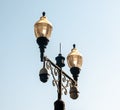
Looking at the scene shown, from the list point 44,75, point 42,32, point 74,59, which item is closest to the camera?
point 44,75

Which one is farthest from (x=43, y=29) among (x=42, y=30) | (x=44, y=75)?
(x=44, y=75)

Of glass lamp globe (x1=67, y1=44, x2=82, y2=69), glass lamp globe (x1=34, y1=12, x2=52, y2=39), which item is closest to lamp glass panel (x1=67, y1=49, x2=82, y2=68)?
glass lamp globe (x1=67, y1=44, x2=82, y2=69)

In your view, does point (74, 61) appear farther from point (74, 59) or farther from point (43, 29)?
point (43, 29)

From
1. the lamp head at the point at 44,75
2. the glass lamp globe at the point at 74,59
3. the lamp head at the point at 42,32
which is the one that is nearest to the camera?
the lamp head at the point at 44,75

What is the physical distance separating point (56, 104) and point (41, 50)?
147 centimetres

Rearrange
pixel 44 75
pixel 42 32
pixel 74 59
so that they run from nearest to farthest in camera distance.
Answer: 1. pixel 44 75
2. pixel 42 32
3. pixel 74 59

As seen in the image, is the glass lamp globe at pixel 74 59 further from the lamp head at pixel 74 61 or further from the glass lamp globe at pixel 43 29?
the glass lamp globe at pixel 43 29

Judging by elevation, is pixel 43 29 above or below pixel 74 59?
above

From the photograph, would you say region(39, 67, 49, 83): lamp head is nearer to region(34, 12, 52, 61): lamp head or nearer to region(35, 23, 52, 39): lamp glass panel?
region(34, 12, 52, 61): lamp head

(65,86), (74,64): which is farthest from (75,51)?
(65,86)

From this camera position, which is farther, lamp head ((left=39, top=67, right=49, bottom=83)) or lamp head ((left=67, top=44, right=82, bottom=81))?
lamp head ((left=67, top=44, right=82, bottom=81))

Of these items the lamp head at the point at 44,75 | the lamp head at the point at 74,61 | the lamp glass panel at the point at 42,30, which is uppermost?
the lamp glass panel at the point at 42,30

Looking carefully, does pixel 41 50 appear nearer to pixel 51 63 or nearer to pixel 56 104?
pixel 51 63

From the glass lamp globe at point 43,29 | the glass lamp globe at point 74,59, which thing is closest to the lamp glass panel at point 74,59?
the glass lamp globe at point 74,59
